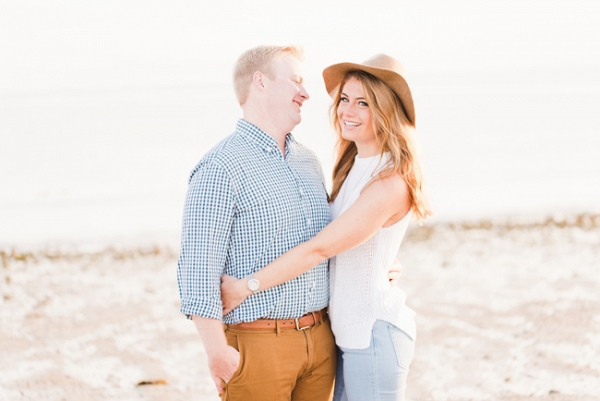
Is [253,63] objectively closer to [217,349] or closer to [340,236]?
[340,236]

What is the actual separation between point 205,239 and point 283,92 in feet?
2.40

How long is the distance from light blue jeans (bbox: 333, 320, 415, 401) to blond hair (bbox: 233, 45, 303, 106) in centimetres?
112

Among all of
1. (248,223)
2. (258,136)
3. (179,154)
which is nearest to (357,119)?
(258,136)

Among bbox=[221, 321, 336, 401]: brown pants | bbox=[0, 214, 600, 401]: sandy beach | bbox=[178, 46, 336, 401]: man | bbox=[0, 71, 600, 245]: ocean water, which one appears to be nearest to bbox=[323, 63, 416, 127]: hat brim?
bbox=[178, 46, 336, 401]: man

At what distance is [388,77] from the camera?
3.07 m

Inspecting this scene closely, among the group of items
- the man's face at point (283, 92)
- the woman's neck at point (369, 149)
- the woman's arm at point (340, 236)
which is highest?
the man's face at point (283, 92)

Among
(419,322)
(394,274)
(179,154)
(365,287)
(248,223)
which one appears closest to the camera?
(248,223)

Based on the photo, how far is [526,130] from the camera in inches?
974

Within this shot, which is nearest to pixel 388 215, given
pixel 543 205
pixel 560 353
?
pixel 560 353

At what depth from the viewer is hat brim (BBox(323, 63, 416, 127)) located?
10.0 ft

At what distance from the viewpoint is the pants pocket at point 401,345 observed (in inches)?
117

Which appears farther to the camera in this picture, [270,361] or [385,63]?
[385,63]

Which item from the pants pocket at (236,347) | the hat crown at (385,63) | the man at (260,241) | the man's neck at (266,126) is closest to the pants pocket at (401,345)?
the man at (260,241)

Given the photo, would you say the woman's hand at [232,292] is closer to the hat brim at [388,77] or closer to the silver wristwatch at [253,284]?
the silver wristwatch at [253,284]
